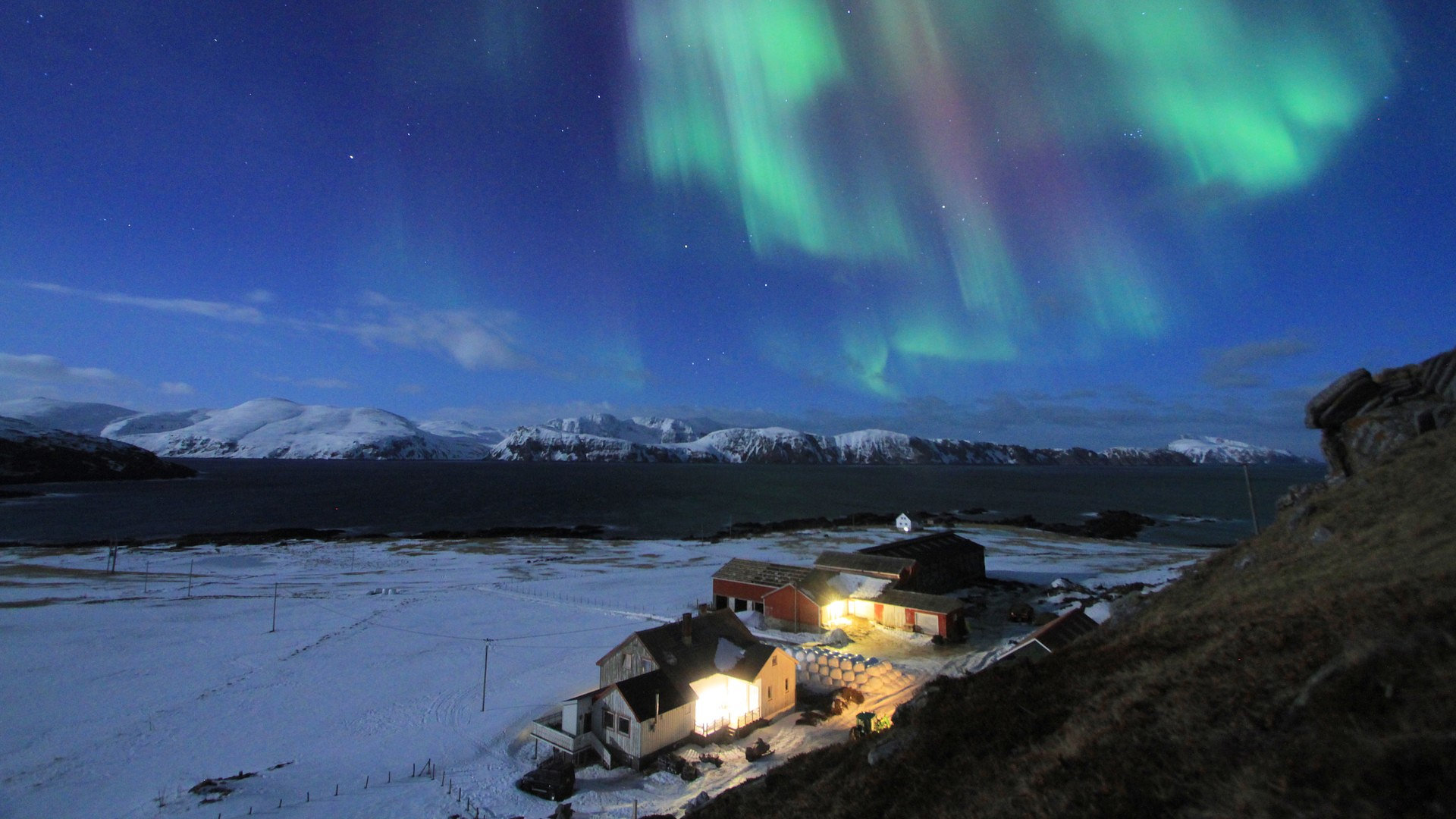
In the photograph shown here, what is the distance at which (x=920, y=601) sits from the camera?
131ft

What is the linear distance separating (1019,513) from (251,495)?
165 m

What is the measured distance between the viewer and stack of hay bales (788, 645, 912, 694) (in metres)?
29.6

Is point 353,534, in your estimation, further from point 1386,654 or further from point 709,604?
point 1386,654

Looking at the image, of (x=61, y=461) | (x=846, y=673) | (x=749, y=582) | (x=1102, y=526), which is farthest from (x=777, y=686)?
(x=61, y=461)

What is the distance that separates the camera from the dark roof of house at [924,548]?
4766 centimetres

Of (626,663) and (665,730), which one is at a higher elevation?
(626,663)

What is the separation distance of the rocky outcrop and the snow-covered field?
1990 centimetres

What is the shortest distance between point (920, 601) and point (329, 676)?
3477 centimetres

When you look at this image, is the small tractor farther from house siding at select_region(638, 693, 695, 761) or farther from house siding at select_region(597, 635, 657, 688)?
house siding at select_region(597, 635, 657, 688)

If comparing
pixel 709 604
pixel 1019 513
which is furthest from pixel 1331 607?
pixel 1019 513

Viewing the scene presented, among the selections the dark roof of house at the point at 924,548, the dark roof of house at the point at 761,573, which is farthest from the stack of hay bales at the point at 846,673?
the dark roof of house at the point at 924,548

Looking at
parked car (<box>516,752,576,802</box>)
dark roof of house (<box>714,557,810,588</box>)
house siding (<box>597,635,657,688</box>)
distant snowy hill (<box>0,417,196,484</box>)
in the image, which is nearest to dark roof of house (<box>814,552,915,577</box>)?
dark roof of house (<box>714,557,810,588</box>)

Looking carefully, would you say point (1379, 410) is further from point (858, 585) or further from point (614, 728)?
point (614, 728)

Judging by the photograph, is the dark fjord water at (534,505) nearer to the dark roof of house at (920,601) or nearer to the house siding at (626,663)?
the dark roof of house at (920,601)
